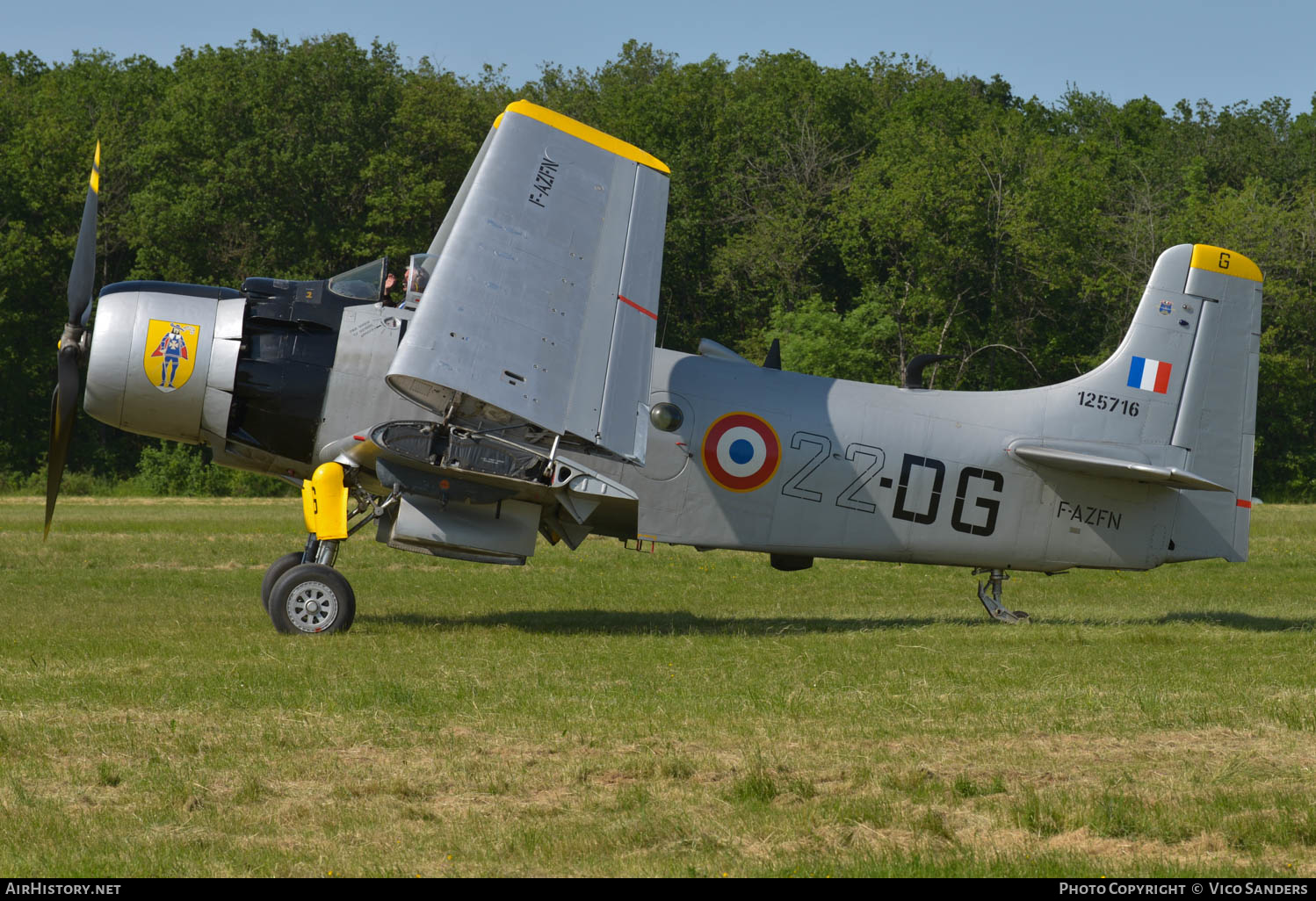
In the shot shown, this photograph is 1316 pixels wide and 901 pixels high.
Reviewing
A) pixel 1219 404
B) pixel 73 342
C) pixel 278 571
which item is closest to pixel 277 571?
pixel 278 571

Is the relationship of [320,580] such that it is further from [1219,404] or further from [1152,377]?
[1219,404]

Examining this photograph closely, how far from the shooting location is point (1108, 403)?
1470 cm

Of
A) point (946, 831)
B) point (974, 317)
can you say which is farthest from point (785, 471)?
point (974, 317)

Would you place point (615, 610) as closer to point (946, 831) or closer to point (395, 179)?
point (946, 831)

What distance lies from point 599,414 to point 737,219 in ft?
145

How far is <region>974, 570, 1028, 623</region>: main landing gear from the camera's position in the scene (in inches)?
578

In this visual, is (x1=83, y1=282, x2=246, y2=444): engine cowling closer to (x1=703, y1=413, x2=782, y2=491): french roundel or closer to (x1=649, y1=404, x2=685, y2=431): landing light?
(x1=649, y1=404, x2=685, y2=431): landing light

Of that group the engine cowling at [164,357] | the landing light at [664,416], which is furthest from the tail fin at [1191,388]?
the engine cowling at [164,357]

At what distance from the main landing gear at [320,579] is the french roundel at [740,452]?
11.5 feet

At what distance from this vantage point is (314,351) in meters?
12.7

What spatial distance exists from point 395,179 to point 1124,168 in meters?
35.1

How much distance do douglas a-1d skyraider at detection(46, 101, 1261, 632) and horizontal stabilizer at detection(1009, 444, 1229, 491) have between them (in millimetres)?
29

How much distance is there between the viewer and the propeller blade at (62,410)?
1277 centimetres

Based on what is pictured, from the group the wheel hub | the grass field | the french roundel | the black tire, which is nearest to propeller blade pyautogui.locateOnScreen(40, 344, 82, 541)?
the grass field
